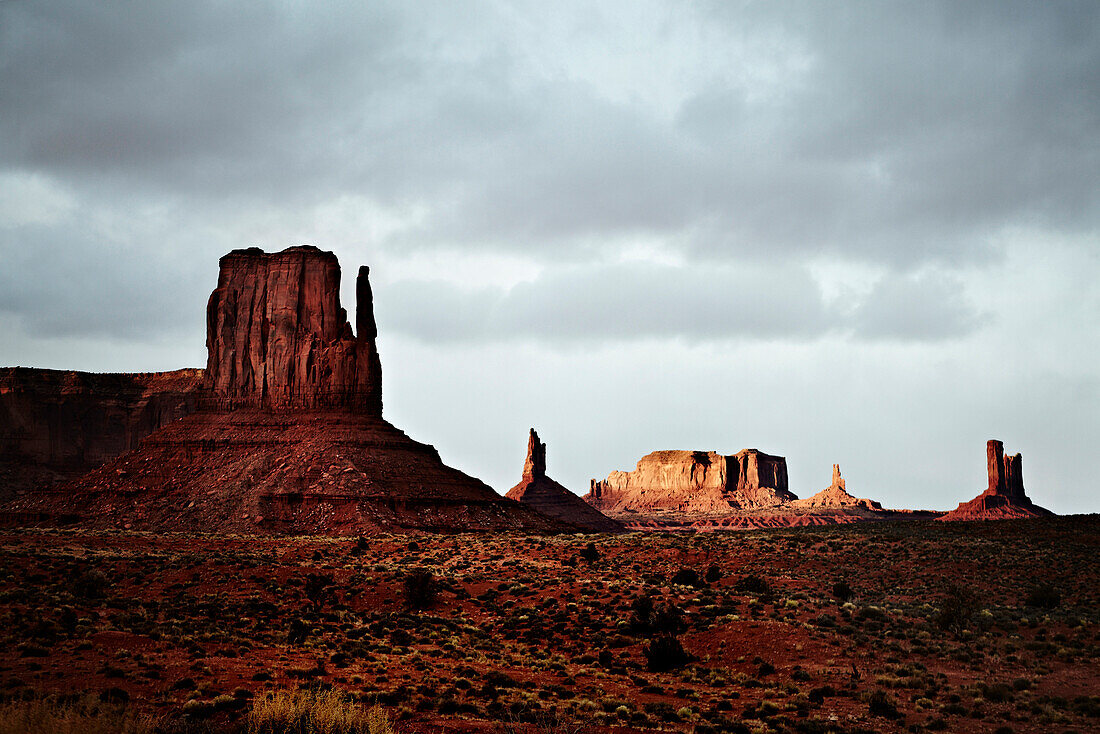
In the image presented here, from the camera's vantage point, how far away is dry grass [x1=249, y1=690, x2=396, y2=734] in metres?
14.2

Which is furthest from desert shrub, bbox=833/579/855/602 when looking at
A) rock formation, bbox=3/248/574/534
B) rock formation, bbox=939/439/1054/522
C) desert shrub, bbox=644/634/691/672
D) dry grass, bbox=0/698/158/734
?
rock formation, bbox=939/439/1054/522

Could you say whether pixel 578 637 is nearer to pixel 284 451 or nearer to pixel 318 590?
pixel 318 590

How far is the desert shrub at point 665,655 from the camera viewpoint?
83.5 ft

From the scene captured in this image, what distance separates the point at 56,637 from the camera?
2242 cm

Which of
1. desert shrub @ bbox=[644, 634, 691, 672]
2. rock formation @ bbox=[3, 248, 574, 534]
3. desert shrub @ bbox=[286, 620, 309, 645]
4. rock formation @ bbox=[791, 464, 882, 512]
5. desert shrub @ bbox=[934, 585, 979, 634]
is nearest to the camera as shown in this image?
desert shrub @ bbox=[644, 634, 691, 672]

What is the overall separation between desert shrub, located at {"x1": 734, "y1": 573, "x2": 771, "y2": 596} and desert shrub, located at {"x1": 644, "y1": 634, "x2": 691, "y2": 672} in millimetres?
11098

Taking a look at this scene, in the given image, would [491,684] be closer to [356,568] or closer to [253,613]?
[253,613]

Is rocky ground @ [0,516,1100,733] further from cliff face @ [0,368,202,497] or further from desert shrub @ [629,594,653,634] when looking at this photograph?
cliff face @ [0,368,202,497]

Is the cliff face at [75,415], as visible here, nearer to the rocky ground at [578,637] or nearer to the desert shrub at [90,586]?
the rocky ground at [578,637]

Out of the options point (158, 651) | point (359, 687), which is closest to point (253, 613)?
point (158, 651)

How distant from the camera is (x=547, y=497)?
133 metres

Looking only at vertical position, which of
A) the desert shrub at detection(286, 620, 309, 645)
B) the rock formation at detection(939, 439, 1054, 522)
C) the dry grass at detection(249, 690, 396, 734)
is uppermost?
the rock formation at detection(939, 439, 1054, 522)

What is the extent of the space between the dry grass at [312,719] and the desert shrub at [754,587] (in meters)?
24.9

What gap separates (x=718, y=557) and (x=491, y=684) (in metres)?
30.4
